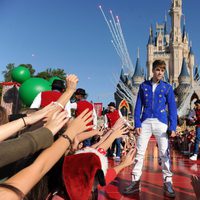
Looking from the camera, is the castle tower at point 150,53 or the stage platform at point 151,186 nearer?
the stage platform at point 151,186

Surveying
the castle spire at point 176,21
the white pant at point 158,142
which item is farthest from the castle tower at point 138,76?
the white pant at point 158,142

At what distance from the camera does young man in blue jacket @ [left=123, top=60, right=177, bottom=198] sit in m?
4.22

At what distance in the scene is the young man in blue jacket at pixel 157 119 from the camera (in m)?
4.22

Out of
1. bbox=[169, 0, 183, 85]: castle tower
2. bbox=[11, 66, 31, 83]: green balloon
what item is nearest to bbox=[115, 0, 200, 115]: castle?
bbox=[169, 0, 183, 85]: castle tower

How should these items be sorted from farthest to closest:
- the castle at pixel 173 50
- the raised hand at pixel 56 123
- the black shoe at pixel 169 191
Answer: the castle at pixel 173 50, the black shoe at pixel 169 191, the raised hand at pixel 56 123

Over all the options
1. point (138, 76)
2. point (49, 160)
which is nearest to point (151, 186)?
point (49, 160)

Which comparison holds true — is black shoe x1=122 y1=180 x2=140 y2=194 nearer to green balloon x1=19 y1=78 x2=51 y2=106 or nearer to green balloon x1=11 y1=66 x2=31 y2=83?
green balloon x1=19 y1=78 x2=51 y2=106

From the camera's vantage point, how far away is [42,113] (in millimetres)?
1646

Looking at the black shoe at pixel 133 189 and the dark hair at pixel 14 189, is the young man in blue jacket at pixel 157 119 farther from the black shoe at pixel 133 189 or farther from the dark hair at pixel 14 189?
the dark hair at pixel 14 189

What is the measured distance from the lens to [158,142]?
436cm

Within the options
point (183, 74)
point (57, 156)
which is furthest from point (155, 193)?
point (183, 74)

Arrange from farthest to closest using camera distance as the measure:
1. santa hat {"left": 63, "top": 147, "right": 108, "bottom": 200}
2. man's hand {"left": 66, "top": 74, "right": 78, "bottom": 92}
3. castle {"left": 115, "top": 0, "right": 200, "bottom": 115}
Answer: castle {"left": 115, "top": 0, "right": 200, "bottom": 115} → man's hand {"left": 66, "top": 74, "right": 78, "bottom": 92} → santa hat {"left": 63, "top": 147, "right": 108, "bottom": 200}

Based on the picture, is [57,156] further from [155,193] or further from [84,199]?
[155,193]

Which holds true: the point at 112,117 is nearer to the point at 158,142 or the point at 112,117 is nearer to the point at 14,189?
the point at 158,142
